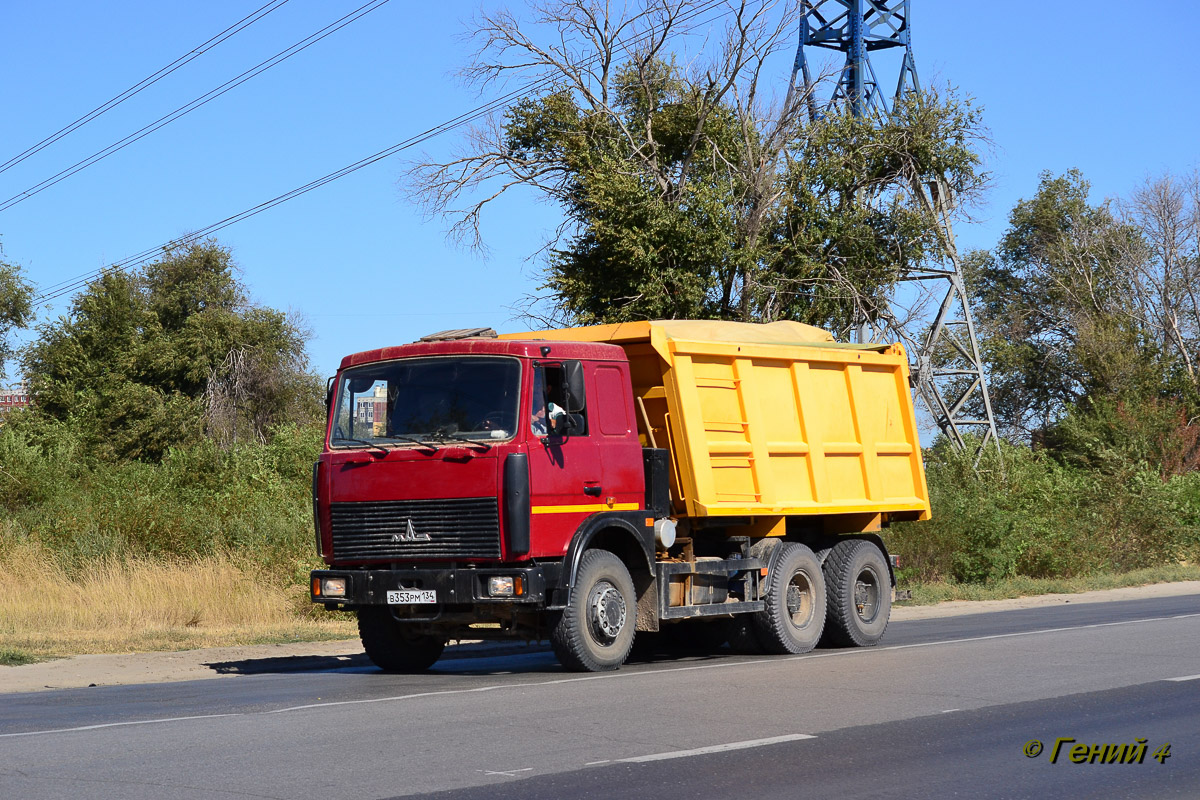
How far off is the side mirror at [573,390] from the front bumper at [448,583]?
1.42 meters

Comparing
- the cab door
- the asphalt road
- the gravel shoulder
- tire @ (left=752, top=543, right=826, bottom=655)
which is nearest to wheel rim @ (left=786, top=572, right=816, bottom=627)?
tire @ (left=752, top=543, right=826, bottom=655)

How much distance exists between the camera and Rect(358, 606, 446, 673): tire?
41.3 feet

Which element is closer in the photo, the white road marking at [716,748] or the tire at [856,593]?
the white road marking at [716,748]

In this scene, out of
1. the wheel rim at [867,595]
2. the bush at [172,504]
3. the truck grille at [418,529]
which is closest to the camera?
the truck grille at [418,529]

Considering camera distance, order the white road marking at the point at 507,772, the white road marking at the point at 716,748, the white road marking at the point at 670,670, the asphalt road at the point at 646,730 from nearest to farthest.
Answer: the asphalt road at the point at 646,730 < the white road marking at the point at 507,772 < the white road marking at the point at 716,748 < the white road marking at the point at 670,670

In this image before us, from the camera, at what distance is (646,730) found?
26.6 feet

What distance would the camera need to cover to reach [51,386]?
152 ft

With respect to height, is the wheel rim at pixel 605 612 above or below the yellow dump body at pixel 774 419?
Answer: below

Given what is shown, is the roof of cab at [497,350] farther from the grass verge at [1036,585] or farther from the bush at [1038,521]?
the bush at [1038,521]

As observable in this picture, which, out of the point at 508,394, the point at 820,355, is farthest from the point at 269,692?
the point at 820,355

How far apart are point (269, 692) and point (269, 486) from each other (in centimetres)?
1694

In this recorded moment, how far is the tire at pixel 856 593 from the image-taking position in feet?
47.6

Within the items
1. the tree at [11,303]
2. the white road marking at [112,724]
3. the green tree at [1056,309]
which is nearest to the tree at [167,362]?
the tree at [11,303]

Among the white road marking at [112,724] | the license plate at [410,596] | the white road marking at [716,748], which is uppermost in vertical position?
the license plate at [410,596]
